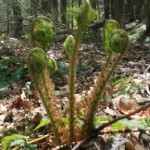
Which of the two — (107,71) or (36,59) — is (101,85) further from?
(36,59)

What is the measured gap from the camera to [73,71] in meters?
1.69

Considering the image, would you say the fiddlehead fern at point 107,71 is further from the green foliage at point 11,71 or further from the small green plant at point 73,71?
the green foliage at point 11,71

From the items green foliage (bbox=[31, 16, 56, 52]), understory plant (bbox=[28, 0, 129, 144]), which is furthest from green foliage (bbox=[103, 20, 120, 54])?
green foliage (bbox=[31, 16, 56, 52])

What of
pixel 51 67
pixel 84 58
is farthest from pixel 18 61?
pixel 51 67

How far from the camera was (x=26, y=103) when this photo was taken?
4.03 m

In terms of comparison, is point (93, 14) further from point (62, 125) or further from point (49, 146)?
point (49, 146)

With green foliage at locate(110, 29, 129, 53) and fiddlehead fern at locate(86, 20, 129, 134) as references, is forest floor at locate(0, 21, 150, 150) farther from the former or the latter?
green foliage at locate(110, 29, 129, 53)

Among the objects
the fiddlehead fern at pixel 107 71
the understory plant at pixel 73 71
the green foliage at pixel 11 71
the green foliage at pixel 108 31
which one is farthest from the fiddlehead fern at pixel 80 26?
the green foliage at pixel 11 71

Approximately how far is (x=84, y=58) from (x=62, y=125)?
269 inches

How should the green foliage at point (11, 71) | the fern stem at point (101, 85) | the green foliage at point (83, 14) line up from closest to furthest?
the green foliage at point (83, 14) < the fern stem at point (101, 85) < the green foliage at point (11, 71)

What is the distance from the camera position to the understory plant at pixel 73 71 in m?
1.62

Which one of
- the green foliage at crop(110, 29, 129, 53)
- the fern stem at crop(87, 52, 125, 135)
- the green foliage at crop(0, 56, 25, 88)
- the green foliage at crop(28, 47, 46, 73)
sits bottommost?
the green foliage at crop(0, 56, 25, 88)

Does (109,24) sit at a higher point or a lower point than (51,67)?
higher

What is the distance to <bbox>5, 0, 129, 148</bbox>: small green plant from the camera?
1.63 m
